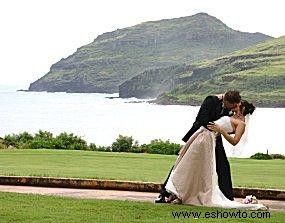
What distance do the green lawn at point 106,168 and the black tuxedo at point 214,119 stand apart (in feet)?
8.76

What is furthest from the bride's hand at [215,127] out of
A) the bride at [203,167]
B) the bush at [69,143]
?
the bush at [69,143]

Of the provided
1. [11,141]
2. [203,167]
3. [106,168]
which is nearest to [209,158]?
[203,167]

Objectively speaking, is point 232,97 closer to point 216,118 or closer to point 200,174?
point 216,118

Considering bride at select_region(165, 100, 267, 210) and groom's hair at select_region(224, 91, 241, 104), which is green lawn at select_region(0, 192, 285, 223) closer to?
bride at select_region(165, 100, 267, 210)

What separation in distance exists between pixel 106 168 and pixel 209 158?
6312 mm

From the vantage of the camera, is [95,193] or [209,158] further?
[95,193]

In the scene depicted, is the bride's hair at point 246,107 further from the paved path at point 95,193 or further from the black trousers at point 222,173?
the paved path at point 95,193

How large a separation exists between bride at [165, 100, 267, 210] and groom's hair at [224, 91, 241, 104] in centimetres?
24

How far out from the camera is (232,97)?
33.3ft

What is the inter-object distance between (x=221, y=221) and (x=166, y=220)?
0.71 m

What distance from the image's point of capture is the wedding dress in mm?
10328

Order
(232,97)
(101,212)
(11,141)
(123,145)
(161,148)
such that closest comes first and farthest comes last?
1. (101,212)
2. (232,97)
3. (161,148)
4. (123,145)
5. (11,141)

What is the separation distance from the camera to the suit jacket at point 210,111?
10.5 metres

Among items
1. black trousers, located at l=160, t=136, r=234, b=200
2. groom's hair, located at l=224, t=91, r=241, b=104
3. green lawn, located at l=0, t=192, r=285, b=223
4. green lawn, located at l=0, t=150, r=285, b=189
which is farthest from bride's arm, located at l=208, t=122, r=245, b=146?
green lawn, located at l=0, t=150, r=285, b=189
